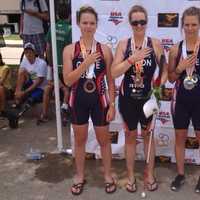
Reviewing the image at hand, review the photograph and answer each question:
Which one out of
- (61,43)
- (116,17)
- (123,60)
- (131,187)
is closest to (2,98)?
(61,43)

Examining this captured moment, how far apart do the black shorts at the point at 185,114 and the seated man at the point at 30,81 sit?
9.29 ft

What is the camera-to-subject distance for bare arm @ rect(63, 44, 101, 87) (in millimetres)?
3793

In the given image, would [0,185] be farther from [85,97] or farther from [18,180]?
[85,97]

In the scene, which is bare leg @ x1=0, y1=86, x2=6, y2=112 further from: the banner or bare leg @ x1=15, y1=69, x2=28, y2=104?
the banner

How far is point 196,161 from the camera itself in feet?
15.6

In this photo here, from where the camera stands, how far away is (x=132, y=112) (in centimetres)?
400

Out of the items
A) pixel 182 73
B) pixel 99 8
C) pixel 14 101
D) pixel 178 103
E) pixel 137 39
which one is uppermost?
pixel 99 8

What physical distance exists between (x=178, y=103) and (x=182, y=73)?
288mm

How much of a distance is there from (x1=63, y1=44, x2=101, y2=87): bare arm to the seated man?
2526mm

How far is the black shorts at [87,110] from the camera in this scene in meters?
3.97

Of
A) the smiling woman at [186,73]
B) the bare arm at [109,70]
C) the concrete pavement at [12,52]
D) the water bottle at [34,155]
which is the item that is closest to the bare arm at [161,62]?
the smiling woman at [186,73]

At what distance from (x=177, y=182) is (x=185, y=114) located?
73cm

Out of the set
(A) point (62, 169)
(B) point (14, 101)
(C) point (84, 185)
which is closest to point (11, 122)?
(B) point (14, 101)

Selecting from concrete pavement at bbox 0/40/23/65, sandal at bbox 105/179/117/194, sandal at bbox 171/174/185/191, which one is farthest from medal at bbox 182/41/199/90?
concrete pavement at bbox 0/40/23/65
